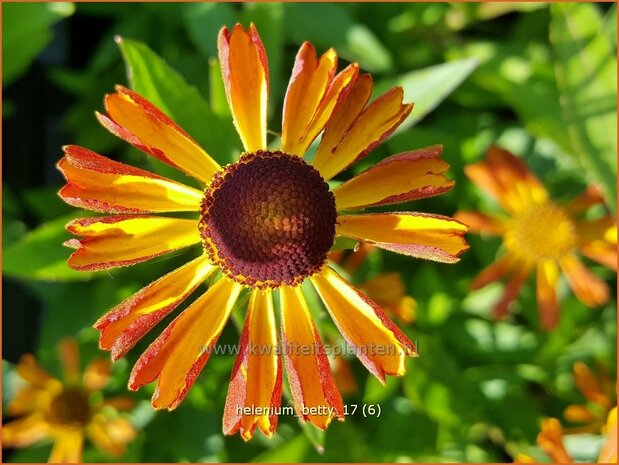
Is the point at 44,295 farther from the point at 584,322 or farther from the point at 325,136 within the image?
the point at 584,322

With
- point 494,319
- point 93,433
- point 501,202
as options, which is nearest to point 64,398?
point 93,433

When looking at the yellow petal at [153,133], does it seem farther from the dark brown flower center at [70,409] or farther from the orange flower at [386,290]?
the dark brown flower center at [70,409]

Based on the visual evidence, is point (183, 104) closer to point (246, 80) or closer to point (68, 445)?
point (246, 80)

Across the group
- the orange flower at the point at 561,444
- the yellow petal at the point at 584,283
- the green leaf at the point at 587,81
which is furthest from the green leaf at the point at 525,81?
the orange flower at the point at 561,444

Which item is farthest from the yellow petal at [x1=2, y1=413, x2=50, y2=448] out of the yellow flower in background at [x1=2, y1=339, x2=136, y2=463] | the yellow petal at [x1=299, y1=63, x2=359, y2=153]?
the yellow petal at [x1=299, y1=63, x2=359, y2=153]

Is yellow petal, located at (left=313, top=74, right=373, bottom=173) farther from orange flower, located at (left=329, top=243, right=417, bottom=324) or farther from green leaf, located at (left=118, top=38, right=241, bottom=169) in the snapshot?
orange flower, located at (left=329, top=243, right=417, bottom=324)
